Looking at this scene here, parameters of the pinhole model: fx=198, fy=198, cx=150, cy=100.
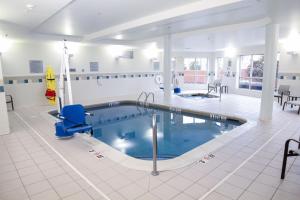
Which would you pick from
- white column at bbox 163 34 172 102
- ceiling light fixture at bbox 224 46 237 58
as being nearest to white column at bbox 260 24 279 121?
white column at bbox 163 34 172 102

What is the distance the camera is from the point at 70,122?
154 inches

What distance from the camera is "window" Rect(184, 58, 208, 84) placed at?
11891 mm

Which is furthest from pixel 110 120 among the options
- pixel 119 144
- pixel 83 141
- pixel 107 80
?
pixel 107 80

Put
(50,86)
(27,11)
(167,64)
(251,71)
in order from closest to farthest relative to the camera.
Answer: (27,11), (167,64), (50,86), (251,71)

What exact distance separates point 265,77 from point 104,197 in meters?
4.76

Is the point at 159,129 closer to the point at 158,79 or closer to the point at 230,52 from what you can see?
the point at 158,79

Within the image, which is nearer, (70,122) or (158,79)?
(70,122)

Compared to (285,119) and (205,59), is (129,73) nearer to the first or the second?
(205,59)

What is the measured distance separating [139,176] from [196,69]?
10430 mm

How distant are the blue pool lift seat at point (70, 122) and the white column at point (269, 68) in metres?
4.28

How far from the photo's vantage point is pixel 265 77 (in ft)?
16.5

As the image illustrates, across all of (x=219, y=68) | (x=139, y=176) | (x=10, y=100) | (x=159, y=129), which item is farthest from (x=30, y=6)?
(x=219, y=68)

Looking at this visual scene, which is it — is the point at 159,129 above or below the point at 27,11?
below

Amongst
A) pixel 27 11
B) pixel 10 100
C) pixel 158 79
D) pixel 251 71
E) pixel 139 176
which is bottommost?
pixel 139 176
